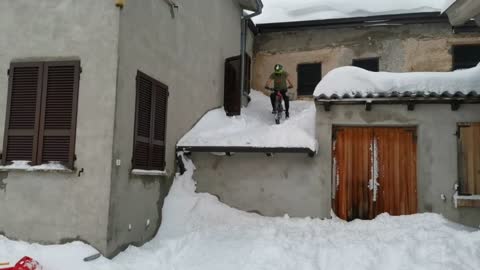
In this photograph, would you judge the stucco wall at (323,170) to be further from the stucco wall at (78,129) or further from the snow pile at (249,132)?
the stucco wall at (78,129)

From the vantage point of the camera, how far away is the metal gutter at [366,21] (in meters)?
13.4

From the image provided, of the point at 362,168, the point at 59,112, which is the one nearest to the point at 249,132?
the point at 362,168

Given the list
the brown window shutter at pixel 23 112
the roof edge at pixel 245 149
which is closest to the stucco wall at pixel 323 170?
the roof edge at pixel 245 149

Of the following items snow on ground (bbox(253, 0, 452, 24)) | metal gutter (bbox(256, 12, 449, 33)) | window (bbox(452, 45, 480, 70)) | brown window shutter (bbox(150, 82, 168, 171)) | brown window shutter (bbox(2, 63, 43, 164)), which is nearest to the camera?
brown window shutter (bbox(2, 63, 43, 164))

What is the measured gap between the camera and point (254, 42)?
50.6 ft

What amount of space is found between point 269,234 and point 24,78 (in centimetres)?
504

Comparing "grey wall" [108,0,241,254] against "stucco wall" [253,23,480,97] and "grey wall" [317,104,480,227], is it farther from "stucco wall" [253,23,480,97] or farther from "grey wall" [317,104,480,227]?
"grey wall" [317,104,480,227]

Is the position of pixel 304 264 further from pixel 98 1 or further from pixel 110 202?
pixel 98 1

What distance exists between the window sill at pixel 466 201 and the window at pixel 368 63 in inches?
242

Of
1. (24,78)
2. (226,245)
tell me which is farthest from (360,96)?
(24,78)

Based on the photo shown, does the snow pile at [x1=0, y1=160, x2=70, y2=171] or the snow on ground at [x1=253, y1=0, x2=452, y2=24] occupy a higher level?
the snow on ground at [x1=253, y1=0, x2=452, y2=24]

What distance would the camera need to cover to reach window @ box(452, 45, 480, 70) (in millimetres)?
13297

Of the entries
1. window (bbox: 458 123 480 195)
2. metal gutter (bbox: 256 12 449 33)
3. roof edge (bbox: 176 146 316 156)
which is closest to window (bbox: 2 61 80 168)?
roof edge (bbox: 176 146 316 156)

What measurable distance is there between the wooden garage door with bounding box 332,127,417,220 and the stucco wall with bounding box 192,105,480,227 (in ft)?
0.66
